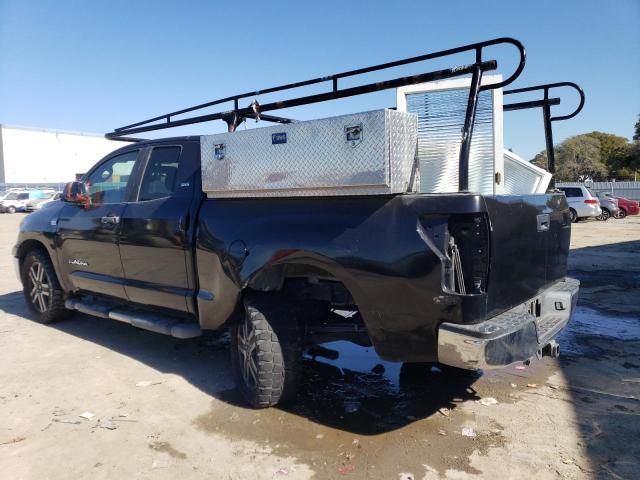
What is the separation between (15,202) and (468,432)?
4192 centimetres

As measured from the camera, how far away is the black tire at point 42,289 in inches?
233

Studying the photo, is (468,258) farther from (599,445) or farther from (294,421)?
(294,421)

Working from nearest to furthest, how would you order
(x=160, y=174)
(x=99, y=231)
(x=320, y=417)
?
(x=320, y=417)
(x=160, y=174)
(x=99, y=231)

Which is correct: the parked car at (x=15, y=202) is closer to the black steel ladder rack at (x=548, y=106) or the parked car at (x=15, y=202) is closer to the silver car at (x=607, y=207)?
the silver car at (x=607, y=207)

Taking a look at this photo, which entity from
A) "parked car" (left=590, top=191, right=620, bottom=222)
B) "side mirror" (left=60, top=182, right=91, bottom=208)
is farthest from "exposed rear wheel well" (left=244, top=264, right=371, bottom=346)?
"parked car" (left=590, top=191, right=620, bottom=222)

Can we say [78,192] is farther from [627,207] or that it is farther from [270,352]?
[627,207]

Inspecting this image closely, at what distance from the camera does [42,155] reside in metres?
59.9

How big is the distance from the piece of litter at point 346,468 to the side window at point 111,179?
3.27 meters

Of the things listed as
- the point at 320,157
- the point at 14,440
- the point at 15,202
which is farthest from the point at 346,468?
the point at 15,202

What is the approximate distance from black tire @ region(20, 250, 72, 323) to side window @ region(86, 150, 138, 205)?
1.25 meters

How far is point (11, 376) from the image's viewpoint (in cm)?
456

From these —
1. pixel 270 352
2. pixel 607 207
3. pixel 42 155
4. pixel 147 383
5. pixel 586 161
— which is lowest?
pixel 607 207

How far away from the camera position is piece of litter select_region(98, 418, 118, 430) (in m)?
3.59

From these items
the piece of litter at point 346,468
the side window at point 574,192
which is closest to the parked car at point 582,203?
the side window at point 574,192
